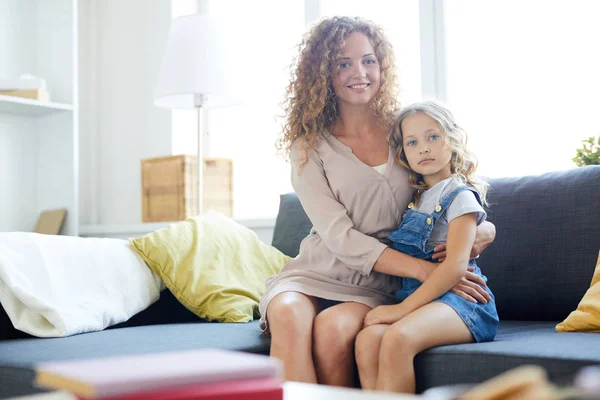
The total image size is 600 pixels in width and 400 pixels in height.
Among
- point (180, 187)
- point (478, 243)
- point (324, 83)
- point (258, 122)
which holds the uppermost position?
point (258, 122)

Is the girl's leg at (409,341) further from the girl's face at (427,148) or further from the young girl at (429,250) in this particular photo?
the girl's face at (427,148)

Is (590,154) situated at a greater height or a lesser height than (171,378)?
greater

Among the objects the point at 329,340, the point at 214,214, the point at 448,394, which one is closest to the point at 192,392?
the point at 448,394

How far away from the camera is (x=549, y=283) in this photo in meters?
1.97

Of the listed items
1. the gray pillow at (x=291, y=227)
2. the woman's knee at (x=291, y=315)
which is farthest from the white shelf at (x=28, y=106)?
the woman's knee at (x=291, y=315)

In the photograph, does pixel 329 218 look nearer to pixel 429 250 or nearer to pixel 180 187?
pixel 429 250

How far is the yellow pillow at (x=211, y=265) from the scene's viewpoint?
7.29 ft

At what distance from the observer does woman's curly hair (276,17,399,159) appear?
2.04 metres

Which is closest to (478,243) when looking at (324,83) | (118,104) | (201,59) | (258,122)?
(324,83)

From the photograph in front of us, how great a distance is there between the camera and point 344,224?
6.17 feet

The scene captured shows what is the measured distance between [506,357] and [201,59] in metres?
1.95

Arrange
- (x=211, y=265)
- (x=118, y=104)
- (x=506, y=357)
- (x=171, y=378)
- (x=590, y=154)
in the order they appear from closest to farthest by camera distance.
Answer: (x=171, y=378) < (x=506, y=357) < (x=590, y=154) < (x=211, y=265) < (x=118, y=104)

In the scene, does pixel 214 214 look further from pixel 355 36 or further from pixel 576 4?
pixel 576 4

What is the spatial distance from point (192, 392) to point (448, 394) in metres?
0.25
